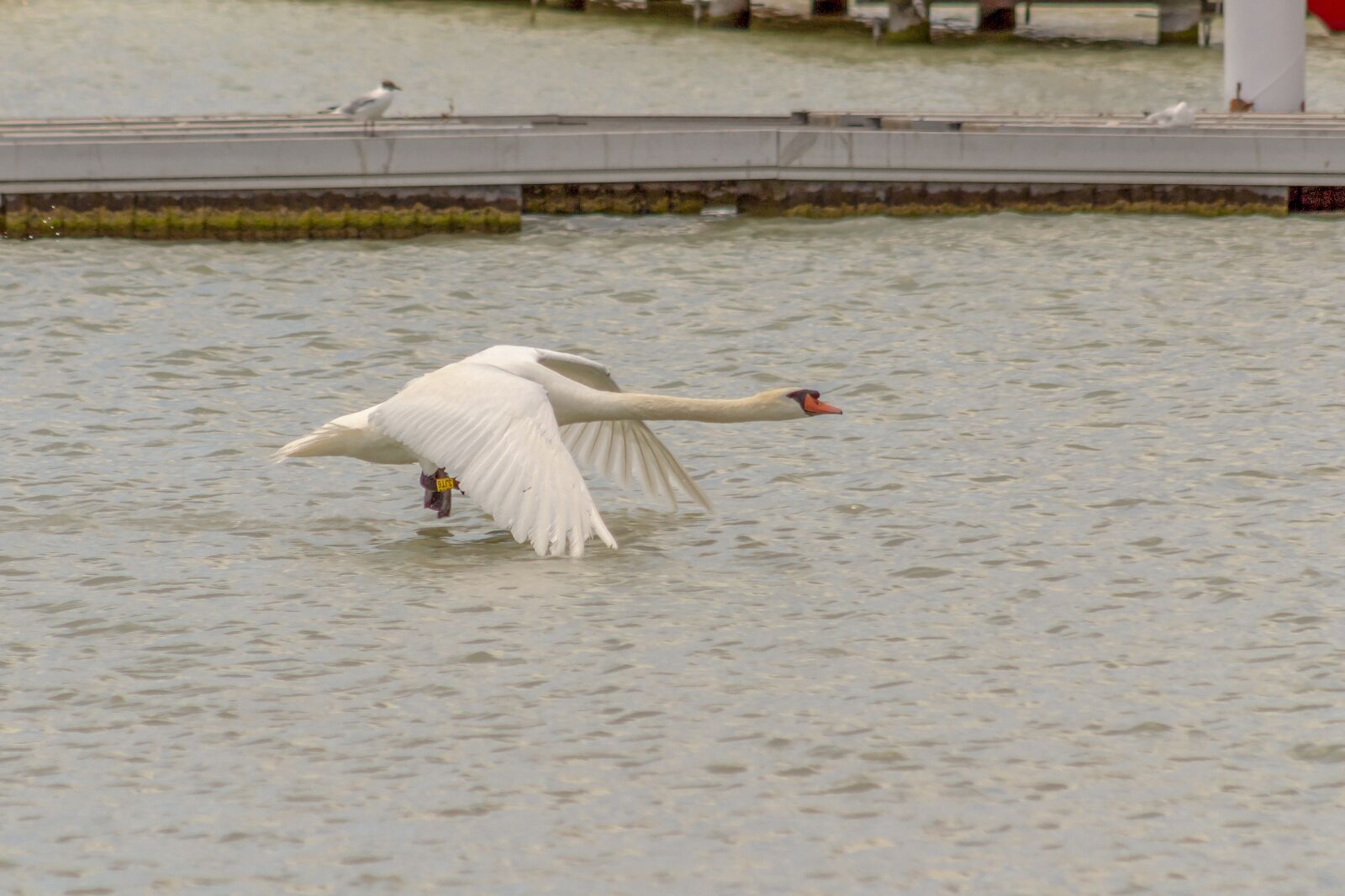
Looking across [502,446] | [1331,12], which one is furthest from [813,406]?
[1331,12]

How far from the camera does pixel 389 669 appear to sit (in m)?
10.5

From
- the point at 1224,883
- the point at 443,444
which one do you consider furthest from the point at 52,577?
the point at 1224,883

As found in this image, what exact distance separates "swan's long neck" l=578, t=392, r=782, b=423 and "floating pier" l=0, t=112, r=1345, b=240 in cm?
1179

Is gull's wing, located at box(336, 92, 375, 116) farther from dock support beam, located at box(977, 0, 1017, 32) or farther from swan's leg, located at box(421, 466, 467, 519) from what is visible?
dock support beam, located at box(977, 0, 1017, 32)

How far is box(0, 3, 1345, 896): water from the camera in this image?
28.0 ft

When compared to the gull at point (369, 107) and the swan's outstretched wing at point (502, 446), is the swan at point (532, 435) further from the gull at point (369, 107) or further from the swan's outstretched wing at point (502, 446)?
the gull at point (369, 107)

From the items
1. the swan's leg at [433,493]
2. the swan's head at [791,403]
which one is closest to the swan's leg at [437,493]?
the swan's leg at [433,493]

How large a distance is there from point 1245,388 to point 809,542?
562 centimetres

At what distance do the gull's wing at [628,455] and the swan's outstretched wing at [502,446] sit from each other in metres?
1.23

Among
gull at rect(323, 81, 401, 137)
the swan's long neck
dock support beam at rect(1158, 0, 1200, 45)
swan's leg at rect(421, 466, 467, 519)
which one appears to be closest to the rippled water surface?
swan's leg at rect(421, 466, 467, 519)

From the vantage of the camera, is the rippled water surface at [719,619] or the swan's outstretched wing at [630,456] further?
the swan's outstretched wing at [630,456]

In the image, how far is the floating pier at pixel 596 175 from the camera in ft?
76.9

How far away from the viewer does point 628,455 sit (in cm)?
1345

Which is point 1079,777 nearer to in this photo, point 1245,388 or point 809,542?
point 809,542
